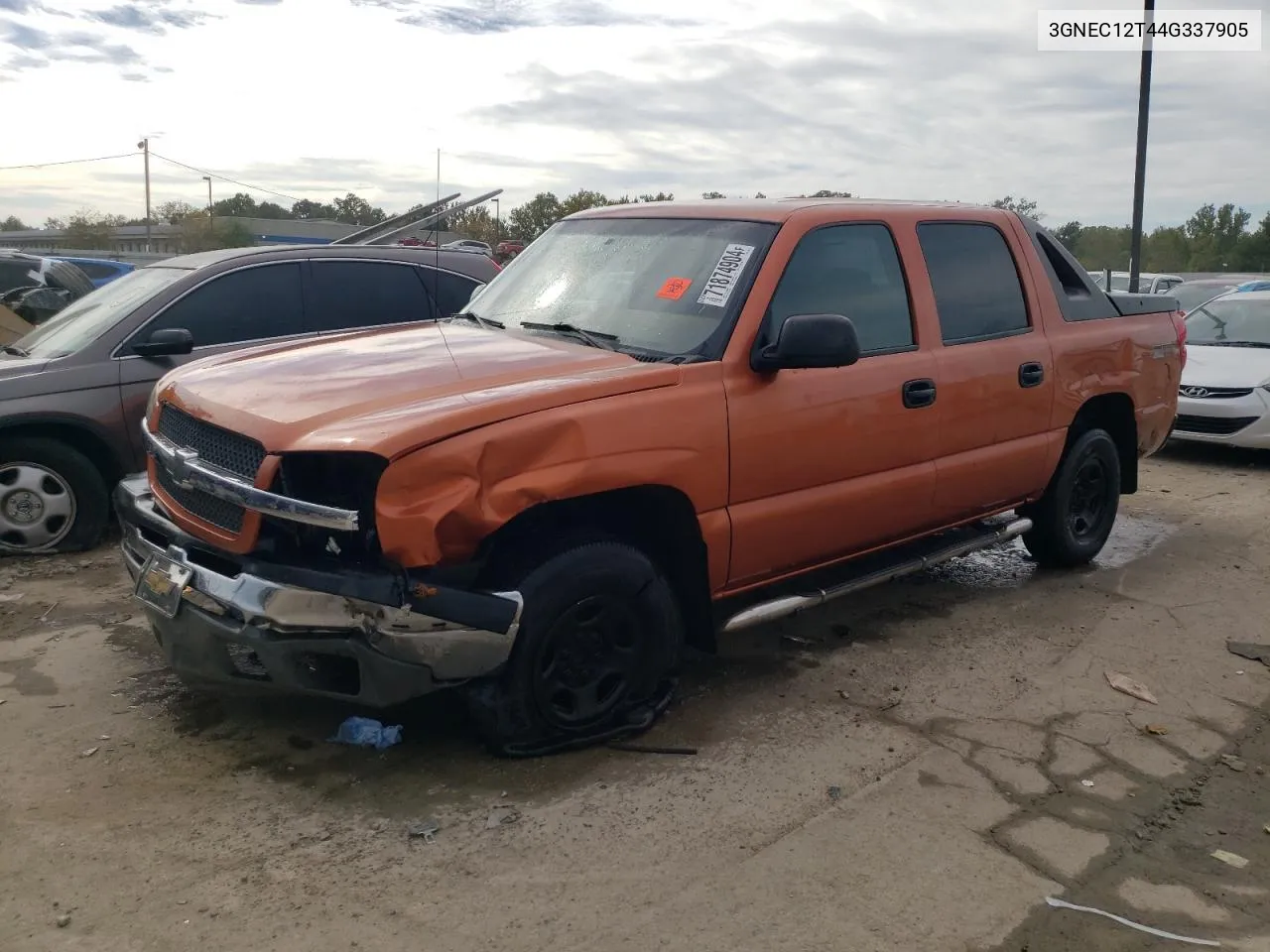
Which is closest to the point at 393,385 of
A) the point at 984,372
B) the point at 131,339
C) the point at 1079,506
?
the point at 984,372

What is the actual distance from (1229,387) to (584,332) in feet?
23.5

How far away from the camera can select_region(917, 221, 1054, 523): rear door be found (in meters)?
4.89

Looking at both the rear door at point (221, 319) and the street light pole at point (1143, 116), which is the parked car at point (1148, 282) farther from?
the rear door at point (221, 319)

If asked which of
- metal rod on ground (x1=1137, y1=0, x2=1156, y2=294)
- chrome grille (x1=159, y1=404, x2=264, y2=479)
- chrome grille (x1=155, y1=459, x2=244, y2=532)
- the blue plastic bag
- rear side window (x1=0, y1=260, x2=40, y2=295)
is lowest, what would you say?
the blue plastic bag

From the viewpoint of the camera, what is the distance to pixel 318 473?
3.33 m

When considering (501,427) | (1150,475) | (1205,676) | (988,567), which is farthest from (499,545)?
(1150,475)

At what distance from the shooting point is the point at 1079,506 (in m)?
6.18

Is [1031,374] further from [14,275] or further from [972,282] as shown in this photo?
[14,275]

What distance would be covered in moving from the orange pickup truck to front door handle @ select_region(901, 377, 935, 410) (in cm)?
2

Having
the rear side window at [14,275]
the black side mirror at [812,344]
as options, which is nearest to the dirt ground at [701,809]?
the black side mirror at [812,344]

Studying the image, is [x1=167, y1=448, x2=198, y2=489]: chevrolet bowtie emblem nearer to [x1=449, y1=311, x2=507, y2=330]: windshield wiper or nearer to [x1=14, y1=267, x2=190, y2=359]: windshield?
[x1=449, y1=311, x2=507, y2=330]: windshield wiper

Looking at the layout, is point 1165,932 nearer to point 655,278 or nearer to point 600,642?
point 600,642

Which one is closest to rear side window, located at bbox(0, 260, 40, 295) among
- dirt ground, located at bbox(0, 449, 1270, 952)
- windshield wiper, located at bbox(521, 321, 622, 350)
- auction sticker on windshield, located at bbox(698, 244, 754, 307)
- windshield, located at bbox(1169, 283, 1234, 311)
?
dirt ground, located at bbox(0, 449, 1270, 952)

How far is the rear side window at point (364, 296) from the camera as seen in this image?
22.3 feet
